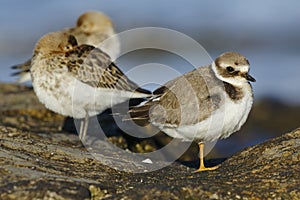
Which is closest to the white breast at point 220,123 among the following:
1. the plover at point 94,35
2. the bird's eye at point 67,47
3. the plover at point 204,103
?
the plover at point 204,103

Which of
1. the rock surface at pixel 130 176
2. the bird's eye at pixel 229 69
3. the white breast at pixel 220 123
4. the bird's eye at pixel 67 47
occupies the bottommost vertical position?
the rock surface at pixel 130 176

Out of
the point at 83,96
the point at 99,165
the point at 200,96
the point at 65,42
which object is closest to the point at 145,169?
the point at 99,165

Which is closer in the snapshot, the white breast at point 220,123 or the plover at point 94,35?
the white breast at point 220,123

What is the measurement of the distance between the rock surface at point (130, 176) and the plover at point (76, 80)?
2.20 feet

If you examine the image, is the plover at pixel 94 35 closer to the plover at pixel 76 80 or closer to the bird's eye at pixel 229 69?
the plover at pixel 76 80

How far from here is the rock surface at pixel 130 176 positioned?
468 cm

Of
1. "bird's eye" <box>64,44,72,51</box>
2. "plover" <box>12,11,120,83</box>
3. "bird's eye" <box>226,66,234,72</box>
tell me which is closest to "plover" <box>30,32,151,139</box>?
"bird's eye" <box>64,44,72,51</box>

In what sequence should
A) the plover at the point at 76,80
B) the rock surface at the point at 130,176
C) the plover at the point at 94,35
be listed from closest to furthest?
the rock surface at the point at 130,176 → the plover at the point at 76,80 → the plover at the point at 94,35

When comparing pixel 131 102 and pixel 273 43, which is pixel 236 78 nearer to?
pixel 131 102

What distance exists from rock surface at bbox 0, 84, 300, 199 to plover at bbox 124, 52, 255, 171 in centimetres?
39

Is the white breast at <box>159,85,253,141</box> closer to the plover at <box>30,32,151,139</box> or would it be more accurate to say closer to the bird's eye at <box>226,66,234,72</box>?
the bird's eye at <box>226,66,234,72</box>

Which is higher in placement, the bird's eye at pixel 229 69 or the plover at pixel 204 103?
the bird's eye at pixel 229 69

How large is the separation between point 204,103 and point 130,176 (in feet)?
3.23

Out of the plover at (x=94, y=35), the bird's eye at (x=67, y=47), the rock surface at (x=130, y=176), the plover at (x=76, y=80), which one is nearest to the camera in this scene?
the rock surface at (x=130, y=176)
